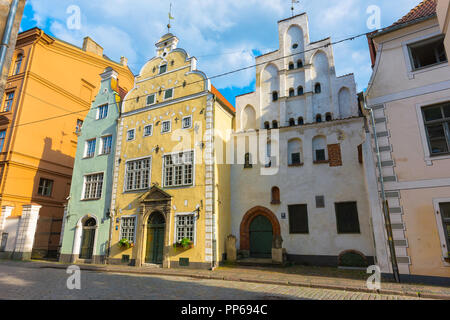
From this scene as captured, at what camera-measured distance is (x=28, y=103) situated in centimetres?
2398

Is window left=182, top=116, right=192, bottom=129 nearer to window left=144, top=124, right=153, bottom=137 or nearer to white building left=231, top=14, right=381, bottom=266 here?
window left=144, top=124, right=153, bottom=137

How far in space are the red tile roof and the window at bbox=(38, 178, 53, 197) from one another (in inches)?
1118

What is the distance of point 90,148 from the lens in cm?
2247

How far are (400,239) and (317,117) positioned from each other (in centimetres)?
924

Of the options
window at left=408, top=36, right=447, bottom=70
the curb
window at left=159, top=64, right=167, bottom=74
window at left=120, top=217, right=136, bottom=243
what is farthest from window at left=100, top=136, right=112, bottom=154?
window at left=408, top=36, right=447, bottom=70

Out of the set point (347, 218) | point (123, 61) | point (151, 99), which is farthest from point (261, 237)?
point (123, 61)

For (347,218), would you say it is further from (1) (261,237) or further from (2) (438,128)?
(2) (438,128)

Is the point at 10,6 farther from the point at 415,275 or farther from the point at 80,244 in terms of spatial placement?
the point at 80,244

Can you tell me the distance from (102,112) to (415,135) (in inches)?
849

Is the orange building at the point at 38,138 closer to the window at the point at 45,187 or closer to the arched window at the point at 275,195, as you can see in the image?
the window at the point at 45,187

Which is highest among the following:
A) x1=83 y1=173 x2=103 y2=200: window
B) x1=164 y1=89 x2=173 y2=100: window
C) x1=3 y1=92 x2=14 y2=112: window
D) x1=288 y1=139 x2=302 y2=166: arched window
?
x1=3 y1=92 x2=14 y2=112: window

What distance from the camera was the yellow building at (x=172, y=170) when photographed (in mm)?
16156

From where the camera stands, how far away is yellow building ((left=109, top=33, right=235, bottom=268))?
53.0 feet

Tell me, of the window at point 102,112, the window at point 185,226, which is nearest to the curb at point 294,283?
the window at point 185,226
